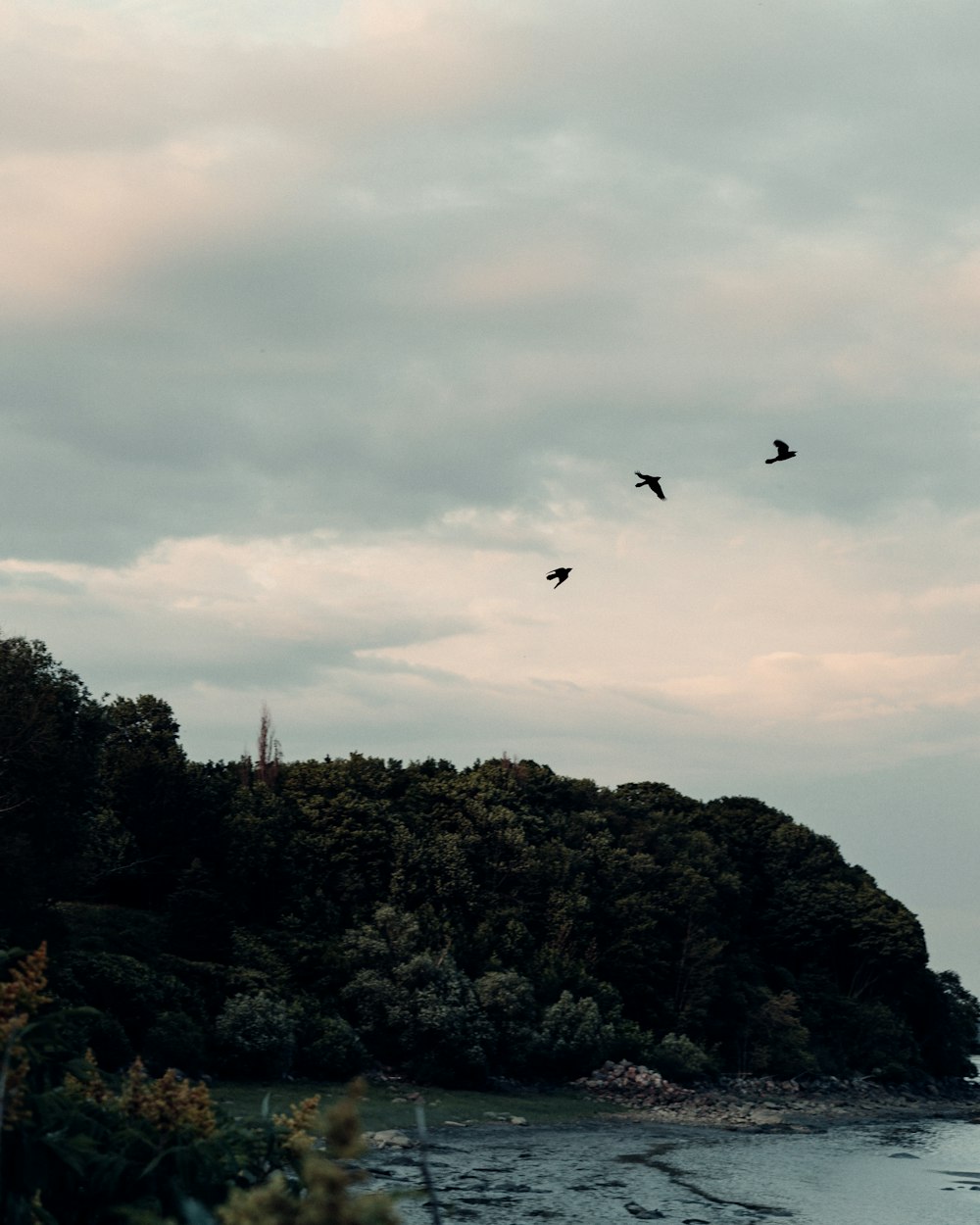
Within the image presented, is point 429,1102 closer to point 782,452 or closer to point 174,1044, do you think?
point 174,1044

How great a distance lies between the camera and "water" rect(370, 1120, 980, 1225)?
39312 millimetres

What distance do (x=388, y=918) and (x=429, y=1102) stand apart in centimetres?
1473

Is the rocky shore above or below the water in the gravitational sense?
below

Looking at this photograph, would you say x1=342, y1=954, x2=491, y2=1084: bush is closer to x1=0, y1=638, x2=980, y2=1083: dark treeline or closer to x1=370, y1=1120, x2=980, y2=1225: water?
x1=0, y1=638, x2=980, y2=1083: dark treeline

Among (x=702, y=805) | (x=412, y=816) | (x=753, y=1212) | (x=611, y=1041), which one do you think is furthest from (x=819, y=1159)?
(x=702, y=805)

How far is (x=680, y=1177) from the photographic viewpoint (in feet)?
155

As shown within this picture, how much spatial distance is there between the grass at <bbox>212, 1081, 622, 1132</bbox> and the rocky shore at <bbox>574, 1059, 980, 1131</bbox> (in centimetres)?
291

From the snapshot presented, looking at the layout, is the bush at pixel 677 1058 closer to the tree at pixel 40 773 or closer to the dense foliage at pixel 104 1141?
the tree at pixel 40 773

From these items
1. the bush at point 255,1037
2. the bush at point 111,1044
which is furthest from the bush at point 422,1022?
the bush at point 111,1044

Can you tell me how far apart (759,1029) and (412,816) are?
2912 cm

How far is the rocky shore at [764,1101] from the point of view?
68.8 m

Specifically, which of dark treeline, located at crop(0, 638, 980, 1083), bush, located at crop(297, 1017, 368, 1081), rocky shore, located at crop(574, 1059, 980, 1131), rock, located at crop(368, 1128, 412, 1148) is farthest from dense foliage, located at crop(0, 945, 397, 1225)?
rocky shore, located at crop(574, 1059, 980, 1131)

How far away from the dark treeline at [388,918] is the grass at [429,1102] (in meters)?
1.90

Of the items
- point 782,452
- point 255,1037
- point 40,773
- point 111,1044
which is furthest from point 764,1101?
point 782,452
